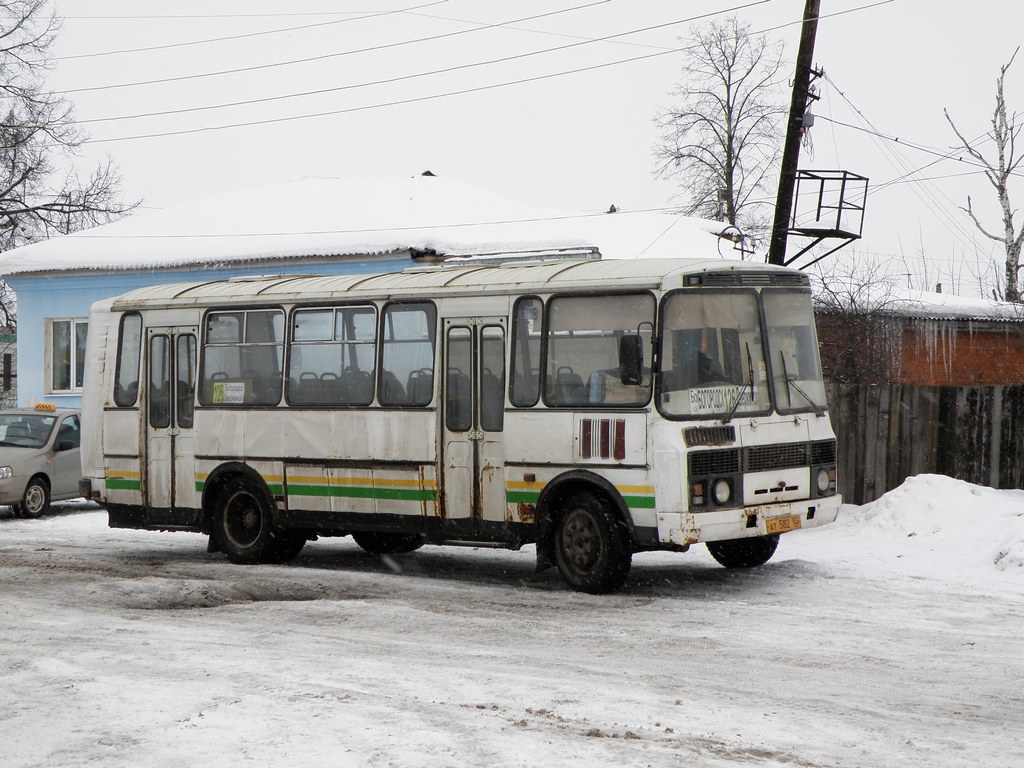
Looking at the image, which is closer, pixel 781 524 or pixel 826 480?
pixel 781 524

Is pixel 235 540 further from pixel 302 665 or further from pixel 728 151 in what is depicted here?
pixel 728 151

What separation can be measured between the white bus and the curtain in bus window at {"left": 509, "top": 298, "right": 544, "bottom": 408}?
0.07 feet

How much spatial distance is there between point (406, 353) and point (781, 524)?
12.8 feet

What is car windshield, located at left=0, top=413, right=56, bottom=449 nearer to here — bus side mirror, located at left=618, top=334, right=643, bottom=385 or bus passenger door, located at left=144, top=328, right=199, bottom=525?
bus passenger door, located at left=144, top=328, right=199, bottom=525

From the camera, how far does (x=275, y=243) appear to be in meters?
27.2

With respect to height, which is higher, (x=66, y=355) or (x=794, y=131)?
(x=794, y=131)

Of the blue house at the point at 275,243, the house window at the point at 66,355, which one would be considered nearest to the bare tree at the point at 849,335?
the blue house at the point at 275,243

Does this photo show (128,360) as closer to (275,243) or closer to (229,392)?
(229,392)

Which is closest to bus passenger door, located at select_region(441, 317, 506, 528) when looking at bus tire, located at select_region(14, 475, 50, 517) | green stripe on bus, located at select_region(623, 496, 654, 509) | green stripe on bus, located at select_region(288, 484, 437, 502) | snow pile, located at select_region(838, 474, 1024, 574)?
green stripe on bus, located at select_region(288, 484, 437, 502)

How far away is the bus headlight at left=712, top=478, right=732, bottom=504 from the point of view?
37.0 ft

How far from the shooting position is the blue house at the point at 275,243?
85.3 feet

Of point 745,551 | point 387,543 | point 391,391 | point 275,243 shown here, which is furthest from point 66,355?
point 745,551

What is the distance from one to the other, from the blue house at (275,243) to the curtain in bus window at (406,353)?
11633 millimetres

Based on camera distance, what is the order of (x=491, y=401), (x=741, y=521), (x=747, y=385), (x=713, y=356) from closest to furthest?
(x=741, y=521), (x=713, y=356), (x=747, y=385), (x=491, y=401)
